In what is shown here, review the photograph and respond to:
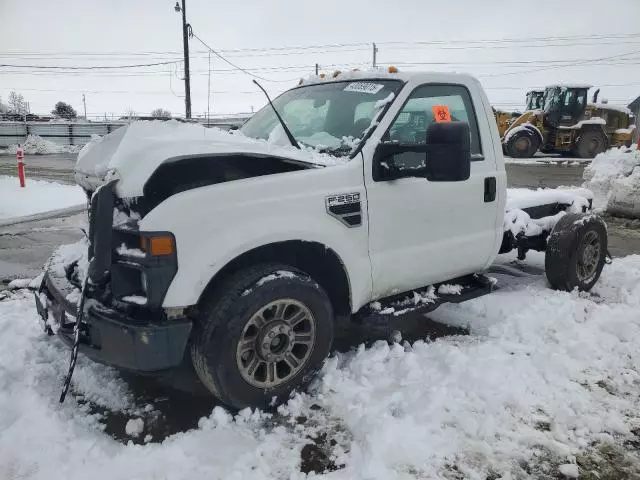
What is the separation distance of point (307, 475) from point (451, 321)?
2263mm

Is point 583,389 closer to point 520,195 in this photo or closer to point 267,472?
point 267,472

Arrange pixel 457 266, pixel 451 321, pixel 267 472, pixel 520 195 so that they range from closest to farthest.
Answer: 1. pixel 267 472
2. pixel 457 266
3. pixel 451 321
4. pixel 520 195

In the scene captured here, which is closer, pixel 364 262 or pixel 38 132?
pixel 364 262

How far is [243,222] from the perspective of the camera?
2801mm

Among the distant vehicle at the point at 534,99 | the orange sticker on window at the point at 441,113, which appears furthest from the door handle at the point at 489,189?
the distant vehicle at the point at 534,99

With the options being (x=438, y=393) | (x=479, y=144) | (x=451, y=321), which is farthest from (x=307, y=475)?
(x=479, y=144)

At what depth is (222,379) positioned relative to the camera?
2809 mm

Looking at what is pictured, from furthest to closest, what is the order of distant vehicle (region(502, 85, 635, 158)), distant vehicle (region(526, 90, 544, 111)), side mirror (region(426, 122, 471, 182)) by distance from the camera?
distant vehicle (region(526, 90, 544, 111))
distant vehicle (region(502, 85, 635, 158))
side mirror (region(426, 122, 471, 182))

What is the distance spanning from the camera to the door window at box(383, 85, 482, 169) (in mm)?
3521

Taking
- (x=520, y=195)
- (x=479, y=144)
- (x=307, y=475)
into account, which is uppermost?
(x=479, y=144)

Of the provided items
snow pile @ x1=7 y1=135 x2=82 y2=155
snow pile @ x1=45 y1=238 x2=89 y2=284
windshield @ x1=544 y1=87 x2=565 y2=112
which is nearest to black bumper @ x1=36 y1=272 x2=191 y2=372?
snow pile @ x1=45 y1=238 x2=89 y2=284

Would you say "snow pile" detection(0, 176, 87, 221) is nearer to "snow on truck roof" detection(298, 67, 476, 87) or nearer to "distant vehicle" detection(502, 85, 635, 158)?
"snow on truck roof" detection(298, 67, 476, 87)

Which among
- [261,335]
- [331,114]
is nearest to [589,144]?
[331,114]

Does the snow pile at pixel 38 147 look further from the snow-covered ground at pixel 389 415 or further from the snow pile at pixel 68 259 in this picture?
the snow pile at pixel 68 259
